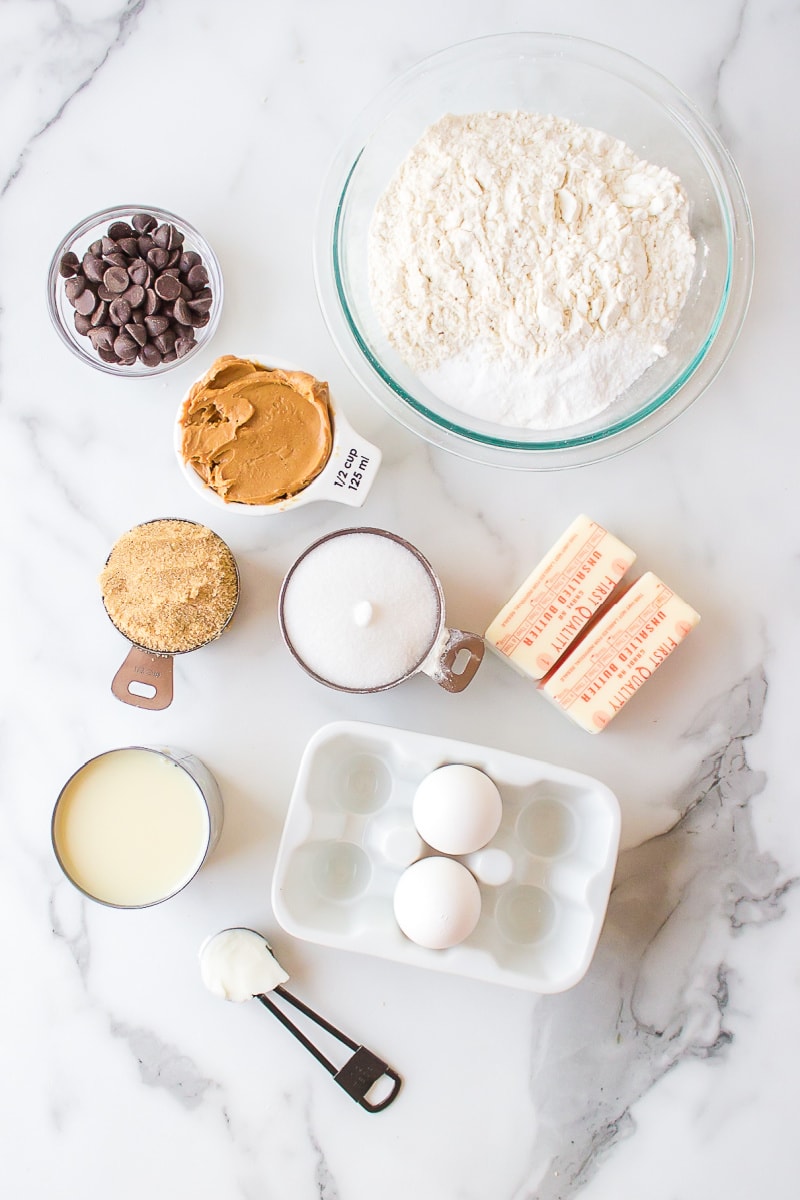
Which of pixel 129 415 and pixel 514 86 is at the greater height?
pixel 514 86

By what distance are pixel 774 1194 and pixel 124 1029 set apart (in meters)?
0.96

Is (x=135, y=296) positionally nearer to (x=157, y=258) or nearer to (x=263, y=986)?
(x=157, y=258)

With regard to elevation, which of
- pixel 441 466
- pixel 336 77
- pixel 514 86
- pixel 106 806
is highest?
pixel 514 86

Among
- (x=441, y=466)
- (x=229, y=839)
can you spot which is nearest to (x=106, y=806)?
(x=229, y=839)

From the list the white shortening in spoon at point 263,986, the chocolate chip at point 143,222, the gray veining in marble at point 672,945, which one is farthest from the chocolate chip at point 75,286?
the gray veining in marble at point 672,945

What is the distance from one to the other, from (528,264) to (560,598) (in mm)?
419

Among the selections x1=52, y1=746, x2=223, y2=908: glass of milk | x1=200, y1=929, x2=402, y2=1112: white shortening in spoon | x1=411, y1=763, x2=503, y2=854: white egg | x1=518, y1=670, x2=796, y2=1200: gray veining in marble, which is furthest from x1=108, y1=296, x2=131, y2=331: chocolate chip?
x1=518, y1=670, x2=796, y2=1200: gray veining in marble

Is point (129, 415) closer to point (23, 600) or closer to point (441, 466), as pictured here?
point (23, 600)

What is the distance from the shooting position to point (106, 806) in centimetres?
111

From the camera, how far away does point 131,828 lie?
3.62 ft

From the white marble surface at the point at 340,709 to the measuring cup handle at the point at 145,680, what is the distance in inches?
1.2

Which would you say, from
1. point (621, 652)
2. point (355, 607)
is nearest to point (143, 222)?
point (355, 607)

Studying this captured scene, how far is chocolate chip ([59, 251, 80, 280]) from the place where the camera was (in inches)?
43.7

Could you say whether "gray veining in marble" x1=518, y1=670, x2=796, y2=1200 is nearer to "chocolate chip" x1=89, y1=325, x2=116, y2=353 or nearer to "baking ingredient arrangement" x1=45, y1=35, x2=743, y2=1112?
"baking ingredient arrangement" x1=45, y1=35, x2=743, y2=1112
